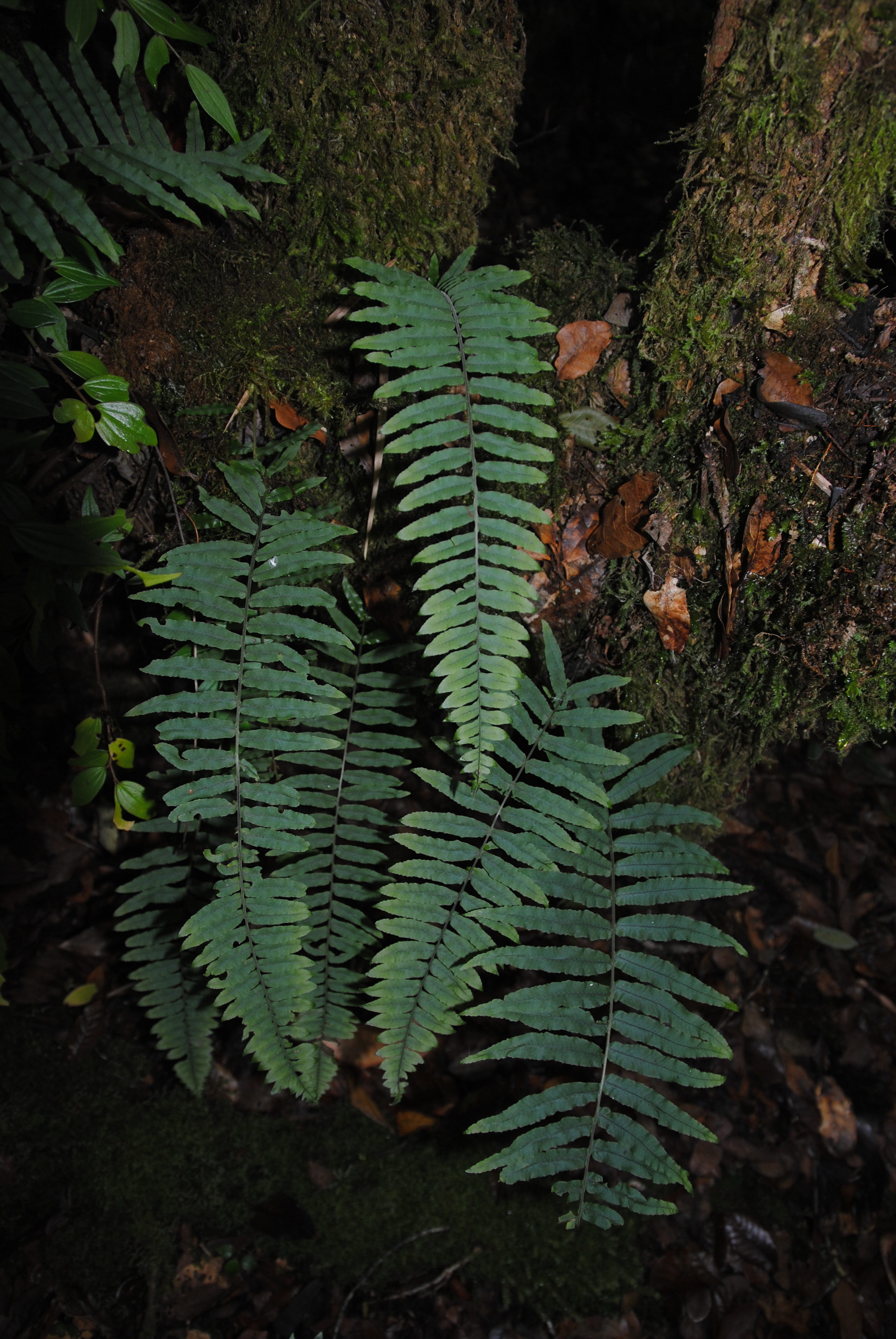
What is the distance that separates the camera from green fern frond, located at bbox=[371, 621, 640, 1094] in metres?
1.86

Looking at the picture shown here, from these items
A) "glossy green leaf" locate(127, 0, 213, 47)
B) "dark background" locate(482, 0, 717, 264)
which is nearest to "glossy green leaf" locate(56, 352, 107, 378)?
"glossy green leaf" locate(127, 0, 213, 47)

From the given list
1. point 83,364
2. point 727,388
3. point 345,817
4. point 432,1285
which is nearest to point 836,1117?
point 432,1285

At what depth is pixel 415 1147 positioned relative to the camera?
271 centimetres

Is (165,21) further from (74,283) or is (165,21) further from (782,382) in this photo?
(782,382)

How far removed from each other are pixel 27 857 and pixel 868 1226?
3729 mm

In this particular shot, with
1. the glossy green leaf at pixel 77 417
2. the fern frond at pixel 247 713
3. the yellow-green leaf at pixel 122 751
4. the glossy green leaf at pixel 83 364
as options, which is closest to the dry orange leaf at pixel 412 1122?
the fern frond at pixel 247 713

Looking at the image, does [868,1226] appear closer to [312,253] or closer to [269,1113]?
[269,1113]

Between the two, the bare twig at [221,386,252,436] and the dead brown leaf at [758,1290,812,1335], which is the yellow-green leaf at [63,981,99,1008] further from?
the dead brown leaf at [758,1290,812,1335]

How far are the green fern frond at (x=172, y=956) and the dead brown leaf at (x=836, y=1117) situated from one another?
254cm

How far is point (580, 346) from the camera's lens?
204cm

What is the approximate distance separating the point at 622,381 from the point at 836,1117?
3.12 meters

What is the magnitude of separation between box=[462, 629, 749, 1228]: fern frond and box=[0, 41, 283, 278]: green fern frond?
4.47 feet

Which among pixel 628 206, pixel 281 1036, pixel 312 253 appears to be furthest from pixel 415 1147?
pixel 628 206

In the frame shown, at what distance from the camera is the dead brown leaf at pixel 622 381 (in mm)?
2051
